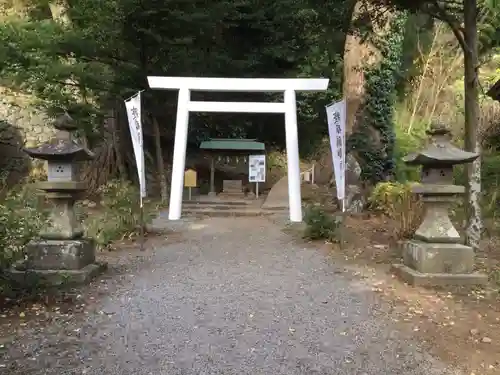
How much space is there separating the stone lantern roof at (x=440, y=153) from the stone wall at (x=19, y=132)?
43.2 feet

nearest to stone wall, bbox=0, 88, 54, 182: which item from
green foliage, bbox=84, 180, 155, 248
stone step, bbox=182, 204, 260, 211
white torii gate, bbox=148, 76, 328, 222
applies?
stone step, bbox=182, 204, 260, 211

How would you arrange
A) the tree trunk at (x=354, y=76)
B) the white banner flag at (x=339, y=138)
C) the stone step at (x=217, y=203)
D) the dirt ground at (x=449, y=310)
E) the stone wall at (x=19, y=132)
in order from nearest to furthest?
the dirt ground at (x=449, y=310)
the white banner flag at (x=339, y=138)
the tree trunk at (x=354, y=76)
the stone step at (x=217, y=203)
the stone wall at (x=19, y=132)

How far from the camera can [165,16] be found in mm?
13008

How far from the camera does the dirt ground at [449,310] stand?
3.64 meters

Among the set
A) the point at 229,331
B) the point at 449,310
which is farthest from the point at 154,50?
the point at 449,310

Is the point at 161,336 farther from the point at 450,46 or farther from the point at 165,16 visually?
the point at 450,46

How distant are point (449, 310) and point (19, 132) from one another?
15515 mm

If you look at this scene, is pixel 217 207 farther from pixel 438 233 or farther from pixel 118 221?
pixel 438 233

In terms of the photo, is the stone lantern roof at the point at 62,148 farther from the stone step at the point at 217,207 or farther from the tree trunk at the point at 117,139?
the tree trunk at the point at 117,139

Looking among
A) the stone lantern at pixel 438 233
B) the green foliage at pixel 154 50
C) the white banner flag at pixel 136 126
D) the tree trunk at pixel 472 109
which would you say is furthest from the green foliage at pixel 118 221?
the tree trunk at pixel 472 109

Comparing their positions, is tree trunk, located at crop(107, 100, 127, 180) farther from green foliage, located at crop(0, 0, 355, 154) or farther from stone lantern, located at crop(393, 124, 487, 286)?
stone lantern, located at crop(393, 124, 487, 286)

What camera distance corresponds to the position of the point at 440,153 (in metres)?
5.75

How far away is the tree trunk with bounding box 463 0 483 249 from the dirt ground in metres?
0.70

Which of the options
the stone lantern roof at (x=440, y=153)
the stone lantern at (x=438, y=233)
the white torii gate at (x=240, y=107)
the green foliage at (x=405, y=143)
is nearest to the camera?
the stone lantern at (x=438, y=233)
